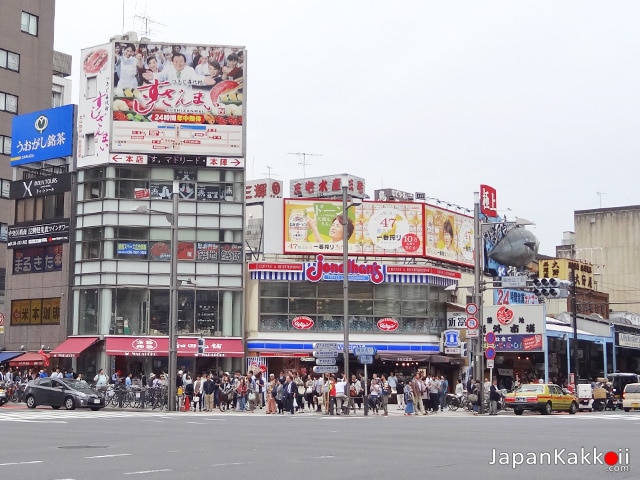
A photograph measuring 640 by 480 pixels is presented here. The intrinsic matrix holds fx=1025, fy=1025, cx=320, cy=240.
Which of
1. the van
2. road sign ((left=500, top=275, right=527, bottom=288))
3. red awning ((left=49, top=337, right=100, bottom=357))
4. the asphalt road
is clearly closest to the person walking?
road sign ((left=500, top=275, right=527, bottom=288))

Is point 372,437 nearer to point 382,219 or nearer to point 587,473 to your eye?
point 587,473

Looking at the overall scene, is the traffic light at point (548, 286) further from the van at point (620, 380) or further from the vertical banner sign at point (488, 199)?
the vertical banner sign at point (488, 199)

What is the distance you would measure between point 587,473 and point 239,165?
43525 millimetres

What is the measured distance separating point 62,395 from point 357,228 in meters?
23.6

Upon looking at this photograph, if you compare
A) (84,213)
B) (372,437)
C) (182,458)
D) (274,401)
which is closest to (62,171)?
(84,213)

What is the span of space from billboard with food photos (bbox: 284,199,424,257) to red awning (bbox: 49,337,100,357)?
12.2 meters

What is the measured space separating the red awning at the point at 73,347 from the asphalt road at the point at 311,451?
25.7 m

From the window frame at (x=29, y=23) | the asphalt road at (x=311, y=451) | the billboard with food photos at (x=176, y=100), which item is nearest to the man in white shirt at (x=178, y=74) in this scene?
the billboard with food photos at (x=176, y=100)

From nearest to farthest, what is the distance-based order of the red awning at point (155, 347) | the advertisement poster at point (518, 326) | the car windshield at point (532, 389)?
the car windshield at point (532, 389) < the red awning at point (155, 347) < the advertisement poster at point (518, 326)

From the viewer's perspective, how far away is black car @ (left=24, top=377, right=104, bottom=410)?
135 feet

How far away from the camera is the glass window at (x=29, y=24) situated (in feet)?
270

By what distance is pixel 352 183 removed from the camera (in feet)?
231

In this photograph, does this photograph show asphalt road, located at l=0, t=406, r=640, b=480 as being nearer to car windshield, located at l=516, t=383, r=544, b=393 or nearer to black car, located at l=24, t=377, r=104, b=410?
black car, located at l=24, t=377, r=104, b=410

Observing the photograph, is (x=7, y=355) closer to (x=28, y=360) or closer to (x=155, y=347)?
(x=28, y=360)
